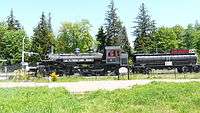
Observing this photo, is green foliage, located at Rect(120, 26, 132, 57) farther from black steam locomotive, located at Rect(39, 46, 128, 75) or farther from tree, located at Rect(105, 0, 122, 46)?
black steam locomotive, located at Rect(39, 46, 128, 75)

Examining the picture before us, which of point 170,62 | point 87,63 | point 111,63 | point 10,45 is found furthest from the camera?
point 10,45

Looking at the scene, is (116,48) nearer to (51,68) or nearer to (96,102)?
(51,68)

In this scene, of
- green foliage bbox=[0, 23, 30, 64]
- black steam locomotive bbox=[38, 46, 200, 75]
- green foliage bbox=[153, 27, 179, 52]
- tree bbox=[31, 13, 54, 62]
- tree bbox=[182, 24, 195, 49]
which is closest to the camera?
black steam locomotive bbox=[38, 46, 200, 75]

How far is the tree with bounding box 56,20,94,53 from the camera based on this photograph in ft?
311

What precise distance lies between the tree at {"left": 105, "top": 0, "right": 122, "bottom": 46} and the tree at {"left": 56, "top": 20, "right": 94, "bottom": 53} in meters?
3.68

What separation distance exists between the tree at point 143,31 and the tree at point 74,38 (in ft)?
31.2

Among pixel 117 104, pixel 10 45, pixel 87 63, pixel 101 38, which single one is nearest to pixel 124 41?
pixel 101 38

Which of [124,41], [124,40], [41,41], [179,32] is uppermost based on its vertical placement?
[179,32]

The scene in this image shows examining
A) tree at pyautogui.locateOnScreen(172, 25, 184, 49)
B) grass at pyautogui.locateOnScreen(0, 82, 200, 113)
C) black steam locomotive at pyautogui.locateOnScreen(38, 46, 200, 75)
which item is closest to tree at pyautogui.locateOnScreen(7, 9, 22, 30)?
tree at pyautogui.locateOnScreen(172, 25, 184, 49)

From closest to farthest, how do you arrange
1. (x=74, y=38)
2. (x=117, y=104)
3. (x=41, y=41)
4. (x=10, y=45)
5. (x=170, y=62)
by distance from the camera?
(x=117, y=104) → (x=170, y=62) → (x=10, y=45) → (x=41, y=41) → (x=74, y=38)

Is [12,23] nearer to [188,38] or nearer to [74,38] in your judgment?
[74,38]

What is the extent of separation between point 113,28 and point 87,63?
41.3 m

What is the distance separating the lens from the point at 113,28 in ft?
322

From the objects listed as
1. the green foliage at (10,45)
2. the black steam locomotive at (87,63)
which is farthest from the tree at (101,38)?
the black steam locomotive at (87,63)
